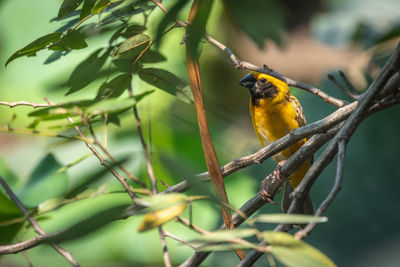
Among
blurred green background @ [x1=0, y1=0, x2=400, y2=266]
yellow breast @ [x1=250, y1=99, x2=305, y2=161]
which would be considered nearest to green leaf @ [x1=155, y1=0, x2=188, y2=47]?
blurred green background @ [x1=0, y1=0, x2=400, y2=266]

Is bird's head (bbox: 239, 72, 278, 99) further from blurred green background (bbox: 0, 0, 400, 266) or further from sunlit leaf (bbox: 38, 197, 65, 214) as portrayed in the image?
sunlit leaf (bbox: 38, 197, 65, 214)

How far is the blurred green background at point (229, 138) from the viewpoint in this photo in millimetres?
744

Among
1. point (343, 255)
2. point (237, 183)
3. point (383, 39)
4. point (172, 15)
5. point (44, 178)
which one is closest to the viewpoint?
point (172, 15)

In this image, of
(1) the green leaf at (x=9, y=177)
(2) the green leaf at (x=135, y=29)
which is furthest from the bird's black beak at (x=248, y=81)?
(2) the green leaf at (x=135, y=29)

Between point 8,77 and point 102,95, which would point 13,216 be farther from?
point 8,77

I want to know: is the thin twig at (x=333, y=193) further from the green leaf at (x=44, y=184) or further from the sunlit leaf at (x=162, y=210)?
the green leaf at (x=44, y=184)

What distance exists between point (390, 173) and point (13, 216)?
51.8 inches

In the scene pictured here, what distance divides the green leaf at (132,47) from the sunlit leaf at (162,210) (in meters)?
A: 0.18

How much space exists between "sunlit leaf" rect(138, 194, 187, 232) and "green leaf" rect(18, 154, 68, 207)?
36 centimetres

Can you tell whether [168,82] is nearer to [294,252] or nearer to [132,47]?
[132,47]

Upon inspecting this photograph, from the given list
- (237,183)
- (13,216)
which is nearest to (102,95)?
(13,216)

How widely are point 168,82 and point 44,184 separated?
0.95 feet

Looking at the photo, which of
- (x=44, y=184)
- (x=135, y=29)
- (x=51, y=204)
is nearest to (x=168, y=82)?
(x=135, y=29)

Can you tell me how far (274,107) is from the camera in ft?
4.09
